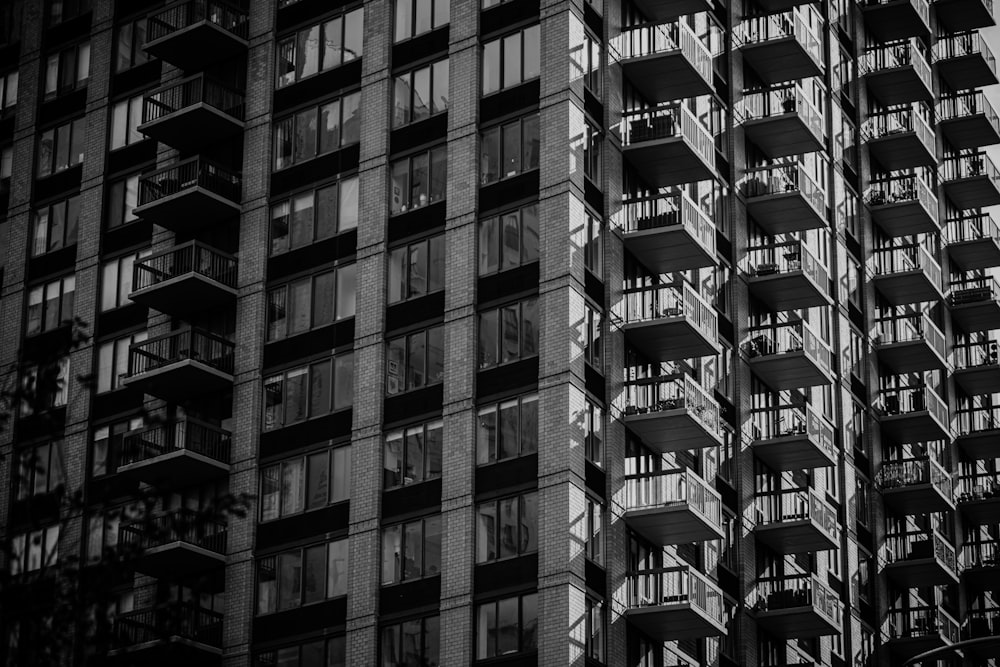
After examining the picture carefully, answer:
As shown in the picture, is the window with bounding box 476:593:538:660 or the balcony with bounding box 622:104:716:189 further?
the balcony with bounding box 622:104:716:189

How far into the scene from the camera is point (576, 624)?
5884 centimetres

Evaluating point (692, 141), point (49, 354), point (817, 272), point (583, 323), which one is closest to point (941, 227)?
point (817, 272)

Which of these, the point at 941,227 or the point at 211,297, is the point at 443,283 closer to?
the point at 211,297

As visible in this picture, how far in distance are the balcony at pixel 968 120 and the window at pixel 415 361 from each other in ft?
113

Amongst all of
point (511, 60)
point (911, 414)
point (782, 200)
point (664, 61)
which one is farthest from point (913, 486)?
point (511, 60)

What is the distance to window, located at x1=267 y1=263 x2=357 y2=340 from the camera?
219 feet

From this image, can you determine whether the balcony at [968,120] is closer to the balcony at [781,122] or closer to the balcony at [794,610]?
the balcony at [781,122]

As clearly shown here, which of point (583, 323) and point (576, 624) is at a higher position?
point (583, 323)

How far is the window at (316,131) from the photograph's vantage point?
2712 inches

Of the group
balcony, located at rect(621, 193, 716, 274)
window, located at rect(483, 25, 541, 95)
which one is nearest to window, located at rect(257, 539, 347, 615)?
balcony, located at rect(621, 193, 716, 274)

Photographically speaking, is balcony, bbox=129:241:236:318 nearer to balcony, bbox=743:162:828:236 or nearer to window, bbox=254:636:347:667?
window, bbox=254:636:347:667

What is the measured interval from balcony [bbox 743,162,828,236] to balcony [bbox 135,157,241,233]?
17.2 meters

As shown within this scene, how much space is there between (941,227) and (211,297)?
33.2 meters

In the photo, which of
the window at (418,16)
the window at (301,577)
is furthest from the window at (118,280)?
the window at (301,577)
